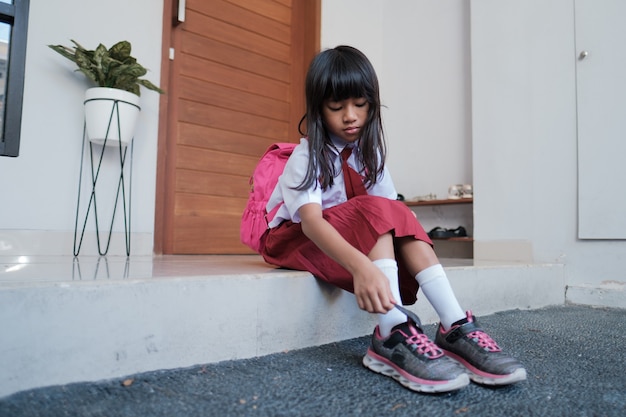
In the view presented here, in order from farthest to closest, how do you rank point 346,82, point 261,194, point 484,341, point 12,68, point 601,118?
point 601,118 → point 12,68 → point 261,194 → point 346,82 → point 484,341

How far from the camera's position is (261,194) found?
1376 mm

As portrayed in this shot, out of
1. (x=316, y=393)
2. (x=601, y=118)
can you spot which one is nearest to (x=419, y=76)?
(x=601, y=118)

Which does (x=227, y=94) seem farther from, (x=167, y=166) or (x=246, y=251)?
(x=246, y=251)

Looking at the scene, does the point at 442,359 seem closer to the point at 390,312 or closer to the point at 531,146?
the point at 390,312

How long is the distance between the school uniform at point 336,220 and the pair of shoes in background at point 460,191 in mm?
1466

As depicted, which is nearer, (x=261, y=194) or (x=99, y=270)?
(x=99, y=270)

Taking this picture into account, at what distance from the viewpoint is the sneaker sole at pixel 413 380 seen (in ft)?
2.54

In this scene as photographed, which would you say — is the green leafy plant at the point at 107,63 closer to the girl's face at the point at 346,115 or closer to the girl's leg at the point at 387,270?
the girl's face at the point at 346,115

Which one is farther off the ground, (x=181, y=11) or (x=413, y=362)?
(x=181, y=11)

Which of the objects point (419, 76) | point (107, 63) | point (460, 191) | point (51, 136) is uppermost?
point (419, 76)

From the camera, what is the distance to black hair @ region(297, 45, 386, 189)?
989 mm

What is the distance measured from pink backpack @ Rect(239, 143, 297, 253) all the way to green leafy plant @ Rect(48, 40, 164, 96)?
30.1 inches

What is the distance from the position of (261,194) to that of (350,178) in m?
0.37

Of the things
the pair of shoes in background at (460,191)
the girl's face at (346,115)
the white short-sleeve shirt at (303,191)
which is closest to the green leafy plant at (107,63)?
the white short-sleeve shirt at (303,191)
